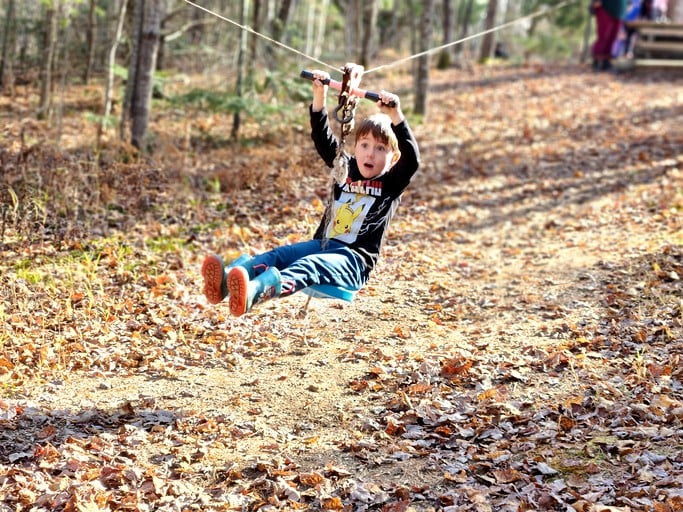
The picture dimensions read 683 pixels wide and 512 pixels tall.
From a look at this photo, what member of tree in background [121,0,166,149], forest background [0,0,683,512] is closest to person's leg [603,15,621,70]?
forest background [0,0,683,512]

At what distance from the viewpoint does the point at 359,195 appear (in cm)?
568

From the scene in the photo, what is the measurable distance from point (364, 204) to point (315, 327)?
1781 mm

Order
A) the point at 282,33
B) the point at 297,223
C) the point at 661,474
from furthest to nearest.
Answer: the point at 282,33 → the point at 297,223 → the point at 661,474

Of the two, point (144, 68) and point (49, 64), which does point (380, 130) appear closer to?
point (144, 68)

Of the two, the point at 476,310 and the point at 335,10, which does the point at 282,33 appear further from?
the point at 335,10

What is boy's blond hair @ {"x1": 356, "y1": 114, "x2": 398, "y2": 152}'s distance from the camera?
18.3 feet

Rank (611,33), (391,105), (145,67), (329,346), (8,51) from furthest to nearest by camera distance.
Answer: (611,33)
(8,51)
(145,67)
(329,346)
(391,105)

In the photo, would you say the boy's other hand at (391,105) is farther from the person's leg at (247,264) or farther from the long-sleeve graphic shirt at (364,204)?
the person's leg at (247,264)

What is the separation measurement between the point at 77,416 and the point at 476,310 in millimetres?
3948

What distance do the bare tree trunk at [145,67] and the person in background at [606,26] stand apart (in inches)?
576

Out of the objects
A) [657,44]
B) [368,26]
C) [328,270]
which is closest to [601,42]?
[657,44]

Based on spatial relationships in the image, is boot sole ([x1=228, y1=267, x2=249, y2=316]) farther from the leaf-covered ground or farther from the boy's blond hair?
the boy's blond hair

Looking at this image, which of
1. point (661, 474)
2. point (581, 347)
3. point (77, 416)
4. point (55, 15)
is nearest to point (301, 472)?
point (77, 416)

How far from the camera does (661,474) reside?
427 cm
